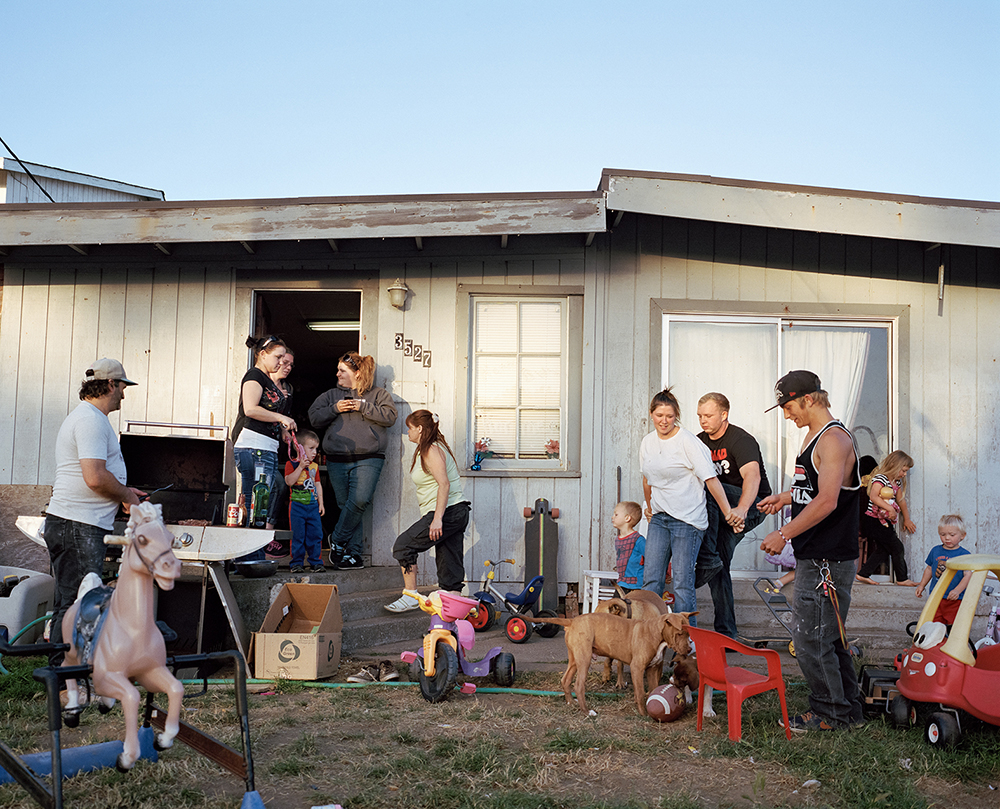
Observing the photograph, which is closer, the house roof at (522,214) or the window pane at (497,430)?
the house roof at (522,214)

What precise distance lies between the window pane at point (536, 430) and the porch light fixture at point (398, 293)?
4.90ft

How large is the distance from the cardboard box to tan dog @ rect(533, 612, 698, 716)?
1.53 m

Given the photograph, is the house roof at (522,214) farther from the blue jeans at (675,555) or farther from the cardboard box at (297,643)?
the cardboard box at (297,643)

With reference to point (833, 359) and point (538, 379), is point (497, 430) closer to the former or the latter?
point (538, 379)

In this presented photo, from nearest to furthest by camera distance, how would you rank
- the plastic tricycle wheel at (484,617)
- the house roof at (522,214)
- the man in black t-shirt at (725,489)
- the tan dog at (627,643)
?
the tan dog at (627,643) → the man in black t-shirt at (725,489) → the plastic tricycle wheel at (484,617) → the house roof at (522,214)

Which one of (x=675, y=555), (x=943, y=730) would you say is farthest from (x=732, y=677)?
(x=675, y=555)

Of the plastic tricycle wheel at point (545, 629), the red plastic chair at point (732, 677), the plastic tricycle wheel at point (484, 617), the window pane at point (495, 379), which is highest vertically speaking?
the window pane at point (495, 379)

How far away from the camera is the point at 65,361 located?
7.56m

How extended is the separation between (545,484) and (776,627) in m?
2.27

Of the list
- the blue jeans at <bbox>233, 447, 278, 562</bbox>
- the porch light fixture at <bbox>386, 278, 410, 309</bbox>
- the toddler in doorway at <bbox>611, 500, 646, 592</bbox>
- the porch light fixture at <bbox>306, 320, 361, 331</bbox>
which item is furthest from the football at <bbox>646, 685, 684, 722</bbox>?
the porch light fixture at <bbox>306, 320, 361, 331</bbox>

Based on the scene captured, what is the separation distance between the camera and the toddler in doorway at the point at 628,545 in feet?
20.6

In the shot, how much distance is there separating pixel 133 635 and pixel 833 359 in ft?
21.4

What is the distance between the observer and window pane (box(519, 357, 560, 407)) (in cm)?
748

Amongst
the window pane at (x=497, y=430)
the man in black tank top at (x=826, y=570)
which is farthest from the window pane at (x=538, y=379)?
the man in black tank top at (x=826, y=570)
